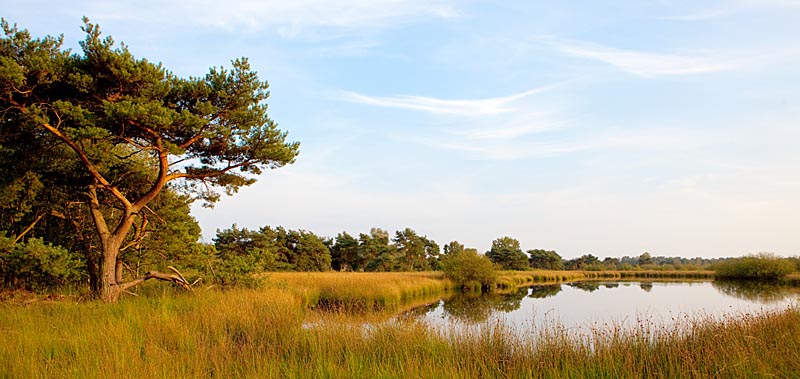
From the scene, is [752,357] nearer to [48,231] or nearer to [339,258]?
[48,231]

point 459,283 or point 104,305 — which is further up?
point 104,305

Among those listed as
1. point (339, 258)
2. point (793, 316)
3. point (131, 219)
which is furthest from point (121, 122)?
point (339, 258)

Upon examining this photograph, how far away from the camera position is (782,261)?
36531mm

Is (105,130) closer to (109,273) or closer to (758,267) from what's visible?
(109,273)

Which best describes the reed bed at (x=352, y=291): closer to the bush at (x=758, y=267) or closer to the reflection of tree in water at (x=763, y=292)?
the reflection of tree in water at (x=763, y=292)

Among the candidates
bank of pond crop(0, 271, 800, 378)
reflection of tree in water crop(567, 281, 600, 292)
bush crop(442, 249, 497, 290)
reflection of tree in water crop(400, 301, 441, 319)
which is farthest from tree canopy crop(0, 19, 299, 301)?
reflection of tree in water crop(567, 281, 600, 292)

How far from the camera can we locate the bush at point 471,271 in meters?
29.0

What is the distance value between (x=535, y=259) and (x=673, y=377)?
77060 millimetres

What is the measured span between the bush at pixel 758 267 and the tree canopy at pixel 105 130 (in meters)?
42.1

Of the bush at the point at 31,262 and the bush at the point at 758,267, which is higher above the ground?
the bush at the point at 31,262

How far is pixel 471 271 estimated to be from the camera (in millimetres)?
29016

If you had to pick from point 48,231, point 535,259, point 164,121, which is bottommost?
point 535,259

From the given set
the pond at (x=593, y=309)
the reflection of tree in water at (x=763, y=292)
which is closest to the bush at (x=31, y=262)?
the pond at (x=593, y=309)

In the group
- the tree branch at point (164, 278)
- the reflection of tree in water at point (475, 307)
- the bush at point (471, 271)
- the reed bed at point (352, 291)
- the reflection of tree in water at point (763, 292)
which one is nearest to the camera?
the tree branch at point (164, 278)
